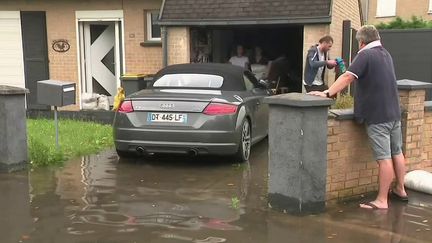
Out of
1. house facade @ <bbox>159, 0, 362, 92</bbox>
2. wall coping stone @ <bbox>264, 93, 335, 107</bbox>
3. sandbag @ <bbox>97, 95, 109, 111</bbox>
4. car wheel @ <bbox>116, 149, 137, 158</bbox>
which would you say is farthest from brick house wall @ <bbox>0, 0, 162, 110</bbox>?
wall coping stone @ <bbox>264, 93, 335, 107</bbox>

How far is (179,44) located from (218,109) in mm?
5229

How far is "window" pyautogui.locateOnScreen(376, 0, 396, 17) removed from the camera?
127 feet

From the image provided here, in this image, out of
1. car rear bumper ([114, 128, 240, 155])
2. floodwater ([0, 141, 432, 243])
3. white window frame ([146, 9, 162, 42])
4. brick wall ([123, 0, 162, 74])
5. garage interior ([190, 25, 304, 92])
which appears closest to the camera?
floodwater ([0, 141, 432, 243])

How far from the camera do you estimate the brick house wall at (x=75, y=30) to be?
43.8 ft

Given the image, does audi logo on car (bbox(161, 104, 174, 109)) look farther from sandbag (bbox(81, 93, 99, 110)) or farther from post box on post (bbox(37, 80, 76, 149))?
sandbag (bbox(81, 93, 99, 110))

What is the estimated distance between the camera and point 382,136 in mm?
5605

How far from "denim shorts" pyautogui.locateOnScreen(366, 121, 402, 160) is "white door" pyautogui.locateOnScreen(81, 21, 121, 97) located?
363 inches

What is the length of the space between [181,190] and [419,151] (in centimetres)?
281

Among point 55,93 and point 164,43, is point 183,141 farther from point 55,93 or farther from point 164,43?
point 164,43

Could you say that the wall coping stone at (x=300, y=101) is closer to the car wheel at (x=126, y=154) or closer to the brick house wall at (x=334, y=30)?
the car wheel at (x=126, y=154)

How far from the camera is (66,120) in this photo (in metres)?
12.1

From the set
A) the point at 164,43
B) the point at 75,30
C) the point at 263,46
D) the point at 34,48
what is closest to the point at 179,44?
the point at 164,43

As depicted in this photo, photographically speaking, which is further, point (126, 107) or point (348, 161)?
point (126, 107)

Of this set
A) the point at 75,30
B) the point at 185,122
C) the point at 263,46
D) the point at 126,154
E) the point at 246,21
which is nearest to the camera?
the point at 185,122
